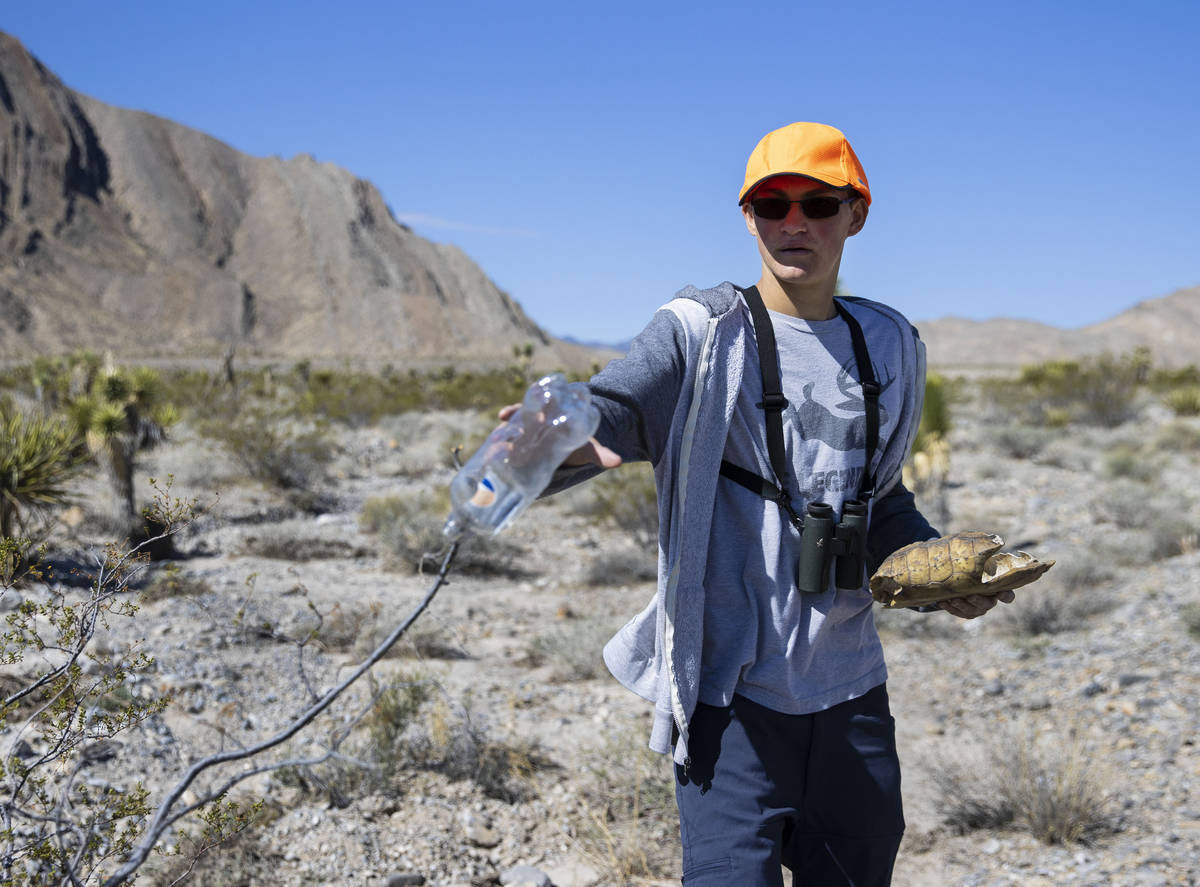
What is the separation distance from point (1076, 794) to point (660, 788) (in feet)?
5.46

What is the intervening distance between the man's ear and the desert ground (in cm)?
181

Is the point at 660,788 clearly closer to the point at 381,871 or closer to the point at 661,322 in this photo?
the point at 381,871

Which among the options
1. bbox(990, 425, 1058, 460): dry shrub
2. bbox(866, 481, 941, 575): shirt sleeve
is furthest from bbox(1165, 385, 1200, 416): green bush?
bbox(866, 481, 941, 575): shirt sleeve

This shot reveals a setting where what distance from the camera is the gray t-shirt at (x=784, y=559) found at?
5.80 ft

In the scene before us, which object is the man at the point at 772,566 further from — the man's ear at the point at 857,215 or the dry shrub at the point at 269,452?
the dry shrub at the point at 269,452

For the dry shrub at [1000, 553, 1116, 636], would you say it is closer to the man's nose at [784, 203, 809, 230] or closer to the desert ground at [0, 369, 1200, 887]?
the desert ground at [0, 369, 1200, 887]

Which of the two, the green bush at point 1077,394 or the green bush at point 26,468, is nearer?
the green bush at point 26,468

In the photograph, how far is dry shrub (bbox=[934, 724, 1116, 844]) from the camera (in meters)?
3.63

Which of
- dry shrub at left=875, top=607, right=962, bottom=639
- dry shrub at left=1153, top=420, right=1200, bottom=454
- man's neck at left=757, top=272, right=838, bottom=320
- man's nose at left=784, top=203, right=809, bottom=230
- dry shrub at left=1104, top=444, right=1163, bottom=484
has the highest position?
man's nose at left=784, top=203, right=809, bottom=230

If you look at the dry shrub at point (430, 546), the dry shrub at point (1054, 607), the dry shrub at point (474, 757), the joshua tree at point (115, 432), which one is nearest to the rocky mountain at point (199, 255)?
the joshua tree at point (115, 432)

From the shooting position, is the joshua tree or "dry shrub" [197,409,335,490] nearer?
the joshua tree

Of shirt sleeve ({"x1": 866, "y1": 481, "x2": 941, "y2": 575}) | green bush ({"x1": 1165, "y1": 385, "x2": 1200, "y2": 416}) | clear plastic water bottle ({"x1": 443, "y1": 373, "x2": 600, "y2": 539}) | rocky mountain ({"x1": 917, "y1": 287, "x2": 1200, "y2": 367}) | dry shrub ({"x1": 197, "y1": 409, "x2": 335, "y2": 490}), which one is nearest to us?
clear plastic water bottle ({"x1": 443, "y1": 373, "x2": 600, "y2": 539})

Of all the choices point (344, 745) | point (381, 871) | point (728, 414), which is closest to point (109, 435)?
point (344, 745)

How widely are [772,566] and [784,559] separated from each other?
33 mm
